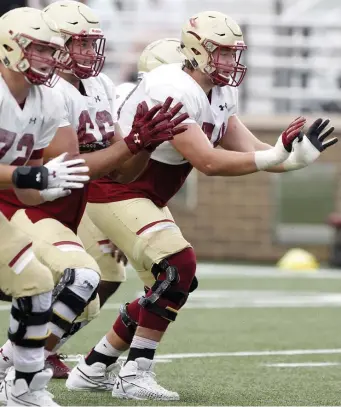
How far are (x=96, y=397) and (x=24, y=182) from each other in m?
1.49

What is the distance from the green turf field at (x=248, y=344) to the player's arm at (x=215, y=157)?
100cm

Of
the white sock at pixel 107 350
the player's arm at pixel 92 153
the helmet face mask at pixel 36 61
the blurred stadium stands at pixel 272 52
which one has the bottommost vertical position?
the blurred stadium stands at pixel 272 52

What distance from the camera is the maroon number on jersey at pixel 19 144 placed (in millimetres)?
4594

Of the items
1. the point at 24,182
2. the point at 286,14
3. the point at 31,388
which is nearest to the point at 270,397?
the point at 31,388

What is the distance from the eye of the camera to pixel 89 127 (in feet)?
17.5

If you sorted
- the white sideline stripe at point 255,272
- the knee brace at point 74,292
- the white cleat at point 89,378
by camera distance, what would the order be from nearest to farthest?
the knee brace at point 74,292 → the white cleat at point 89,378 → the white sideline stripe at point 255,272

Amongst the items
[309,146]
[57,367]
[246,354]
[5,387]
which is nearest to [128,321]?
[57,367]

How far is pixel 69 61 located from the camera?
527 cm

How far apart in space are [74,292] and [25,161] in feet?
2.04

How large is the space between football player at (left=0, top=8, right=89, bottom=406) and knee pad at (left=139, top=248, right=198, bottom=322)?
2.81 ft

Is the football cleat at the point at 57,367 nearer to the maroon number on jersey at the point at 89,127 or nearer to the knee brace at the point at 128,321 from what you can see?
the knee brace at the point at 128,321

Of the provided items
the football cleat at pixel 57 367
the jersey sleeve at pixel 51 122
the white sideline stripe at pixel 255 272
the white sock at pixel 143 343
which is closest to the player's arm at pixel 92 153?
the jersey sleeve at pixel 51 122

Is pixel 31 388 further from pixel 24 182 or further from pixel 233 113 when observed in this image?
pixel 233 113

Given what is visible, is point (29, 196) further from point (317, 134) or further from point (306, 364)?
point (306, 364)
